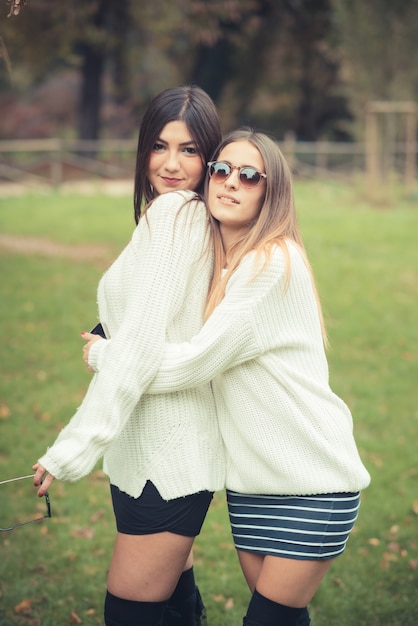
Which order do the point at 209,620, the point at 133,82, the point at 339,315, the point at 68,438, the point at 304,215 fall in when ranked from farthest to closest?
the point at 133,82 → the point at 304,215 → the point at 339,315 → the point at 209,620 → the point at 68,438

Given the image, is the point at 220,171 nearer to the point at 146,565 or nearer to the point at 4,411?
the point at 146,565

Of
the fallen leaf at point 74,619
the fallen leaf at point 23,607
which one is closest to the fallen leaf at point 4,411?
the fallen leaf at point 23,607

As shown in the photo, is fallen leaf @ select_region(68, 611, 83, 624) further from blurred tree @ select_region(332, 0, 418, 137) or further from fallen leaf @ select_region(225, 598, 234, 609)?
blurred tree @ select_region(332, 0, 418, 137)

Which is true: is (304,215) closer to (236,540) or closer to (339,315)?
(339,315)

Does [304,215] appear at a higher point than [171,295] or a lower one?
lower

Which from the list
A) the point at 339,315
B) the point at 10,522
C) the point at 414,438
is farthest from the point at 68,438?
the point at 339,315

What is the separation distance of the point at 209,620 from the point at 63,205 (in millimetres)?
14159

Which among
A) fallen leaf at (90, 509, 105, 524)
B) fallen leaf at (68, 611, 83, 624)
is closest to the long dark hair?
fallen leaf at (68, 611, 83, 624)

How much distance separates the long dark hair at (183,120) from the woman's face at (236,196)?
0.62 ft

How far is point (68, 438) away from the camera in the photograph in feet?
8.16

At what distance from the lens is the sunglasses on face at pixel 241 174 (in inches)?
103

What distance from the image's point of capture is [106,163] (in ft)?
87.6

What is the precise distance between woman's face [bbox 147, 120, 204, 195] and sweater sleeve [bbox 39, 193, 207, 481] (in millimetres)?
369

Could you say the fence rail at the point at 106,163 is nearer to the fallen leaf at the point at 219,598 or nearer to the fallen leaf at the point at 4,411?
the fallen leaf at the point at 4,411
